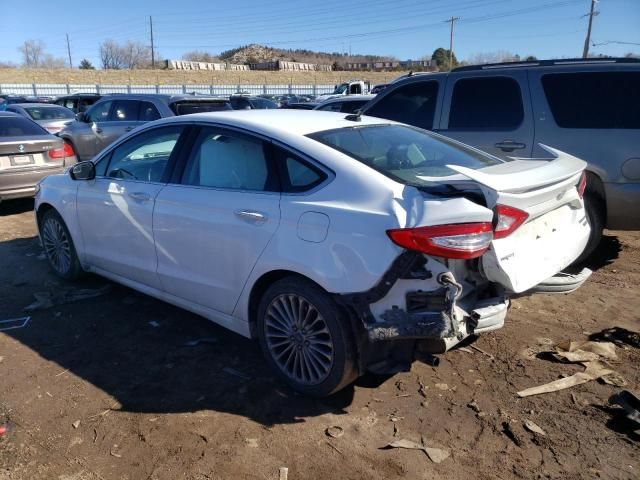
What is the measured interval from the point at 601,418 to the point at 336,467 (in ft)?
5.09

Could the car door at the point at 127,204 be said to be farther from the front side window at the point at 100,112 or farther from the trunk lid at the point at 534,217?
the front side window at the point at 100,112

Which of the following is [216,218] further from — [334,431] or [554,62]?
[554,62]

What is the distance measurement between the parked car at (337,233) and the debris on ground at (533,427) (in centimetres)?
58

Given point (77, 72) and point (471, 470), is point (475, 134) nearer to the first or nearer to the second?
point (471, 470)

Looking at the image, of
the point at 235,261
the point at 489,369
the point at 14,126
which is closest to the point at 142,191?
the point at 235,261

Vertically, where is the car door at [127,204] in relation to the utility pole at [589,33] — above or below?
below

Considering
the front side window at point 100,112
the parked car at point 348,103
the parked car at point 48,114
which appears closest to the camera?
→ the front side window at point 100,112

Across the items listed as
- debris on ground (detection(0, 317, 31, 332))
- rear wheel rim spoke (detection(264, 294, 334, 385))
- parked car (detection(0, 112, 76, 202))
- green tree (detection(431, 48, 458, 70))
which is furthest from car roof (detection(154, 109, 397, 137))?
green tree (detection(431, 48, 458, 70))

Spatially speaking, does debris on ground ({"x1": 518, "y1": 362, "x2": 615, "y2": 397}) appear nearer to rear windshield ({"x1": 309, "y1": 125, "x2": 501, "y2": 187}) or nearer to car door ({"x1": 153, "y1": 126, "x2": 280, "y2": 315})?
rear windshield ({"x1": 309, "y1": 125, "x2": 501, "y2": 187})

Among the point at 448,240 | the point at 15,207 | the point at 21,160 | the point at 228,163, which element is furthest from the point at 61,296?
the point at 15,207

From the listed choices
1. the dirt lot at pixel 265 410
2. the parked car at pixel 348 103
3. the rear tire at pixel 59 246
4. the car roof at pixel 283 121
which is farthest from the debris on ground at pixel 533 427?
the parked car at pixel 348 103

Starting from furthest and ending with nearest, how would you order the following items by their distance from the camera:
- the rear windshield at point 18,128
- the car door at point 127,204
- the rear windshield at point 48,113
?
the rear windshield at point 48,113 < the rear windshield at point 18,128 < the car door at point 127,204

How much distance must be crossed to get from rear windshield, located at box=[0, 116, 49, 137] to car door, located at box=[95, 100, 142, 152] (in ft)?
5.23

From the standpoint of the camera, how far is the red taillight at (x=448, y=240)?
2732mm
